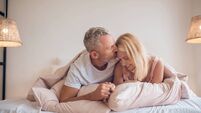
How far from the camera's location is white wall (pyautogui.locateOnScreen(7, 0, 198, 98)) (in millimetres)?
2391

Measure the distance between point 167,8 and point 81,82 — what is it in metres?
1.42

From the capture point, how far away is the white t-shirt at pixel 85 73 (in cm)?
140

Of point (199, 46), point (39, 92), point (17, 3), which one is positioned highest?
point (17, 3)

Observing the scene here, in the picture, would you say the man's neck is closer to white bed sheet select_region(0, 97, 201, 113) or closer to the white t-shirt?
the white t-shirt

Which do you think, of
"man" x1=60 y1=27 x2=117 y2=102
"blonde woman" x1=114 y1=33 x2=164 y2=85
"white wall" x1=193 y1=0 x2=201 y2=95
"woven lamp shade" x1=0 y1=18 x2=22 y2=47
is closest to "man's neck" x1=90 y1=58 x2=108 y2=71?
"man" x1=60 y1=27 x2=117 y2=102

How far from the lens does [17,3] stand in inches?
97.7

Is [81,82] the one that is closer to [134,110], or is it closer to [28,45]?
[134,110]

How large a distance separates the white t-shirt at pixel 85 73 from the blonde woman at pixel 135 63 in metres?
0.10

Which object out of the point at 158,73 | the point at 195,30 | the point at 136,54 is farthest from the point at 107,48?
the point at 195,30

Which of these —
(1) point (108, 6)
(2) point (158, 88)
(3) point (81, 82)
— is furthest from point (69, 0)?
(2) point (158, 88)

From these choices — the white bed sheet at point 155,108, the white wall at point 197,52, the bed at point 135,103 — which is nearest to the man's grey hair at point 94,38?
the bed at point 135,103

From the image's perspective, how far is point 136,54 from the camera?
1.21 m

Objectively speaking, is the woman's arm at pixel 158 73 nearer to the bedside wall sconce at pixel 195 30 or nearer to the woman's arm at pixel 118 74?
the woman's arm at pixel 118 74

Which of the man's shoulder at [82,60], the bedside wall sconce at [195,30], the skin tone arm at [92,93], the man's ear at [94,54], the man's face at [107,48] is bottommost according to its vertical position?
the skin tone arm at [92,93]
